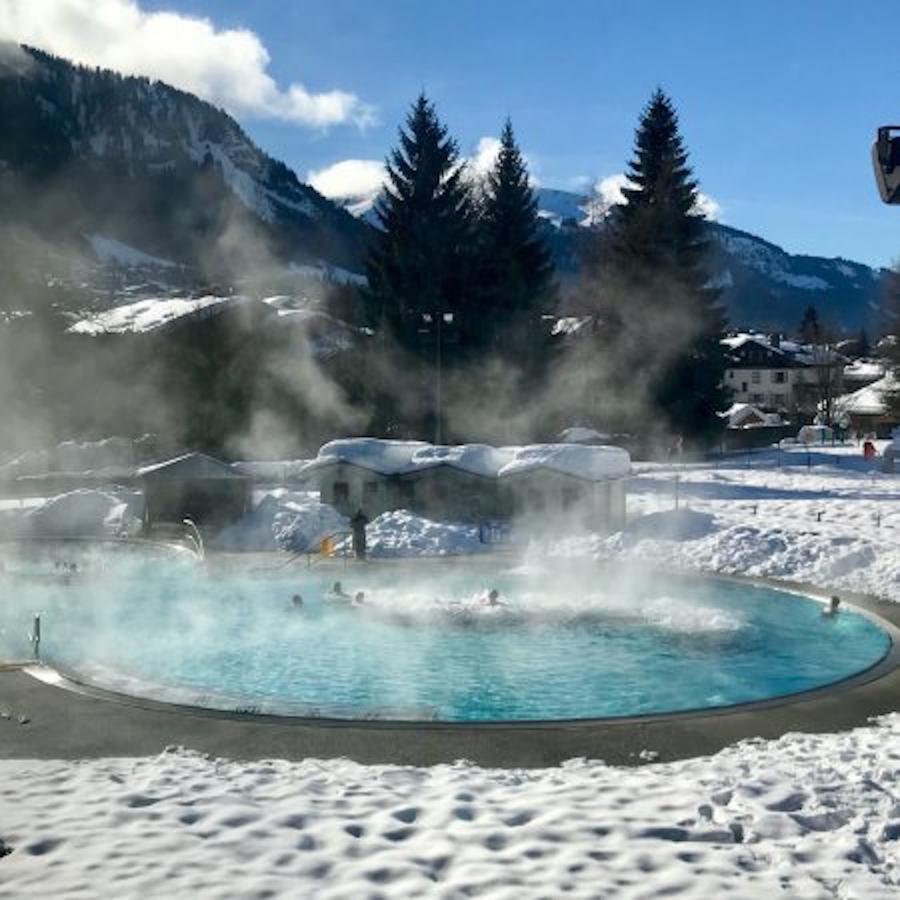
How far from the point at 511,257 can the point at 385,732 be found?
41767mm

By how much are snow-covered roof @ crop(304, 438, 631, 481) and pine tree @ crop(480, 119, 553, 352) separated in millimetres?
16617

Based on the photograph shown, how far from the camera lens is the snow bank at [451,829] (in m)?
7.89

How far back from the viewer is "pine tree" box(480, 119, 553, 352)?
5041 centimetres

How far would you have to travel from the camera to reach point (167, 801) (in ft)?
31.1

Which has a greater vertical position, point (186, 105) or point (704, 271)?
point (186, 105)

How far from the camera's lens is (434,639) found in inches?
808

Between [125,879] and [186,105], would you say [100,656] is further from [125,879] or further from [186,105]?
[186,105]

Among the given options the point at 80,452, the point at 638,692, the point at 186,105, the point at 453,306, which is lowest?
the point at 638,692

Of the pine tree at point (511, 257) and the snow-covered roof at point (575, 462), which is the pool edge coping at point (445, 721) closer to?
the snow-covered roof at point (575, 462)

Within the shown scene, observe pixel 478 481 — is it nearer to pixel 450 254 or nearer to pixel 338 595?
pixel 338 595

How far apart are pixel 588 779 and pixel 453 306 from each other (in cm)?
4114

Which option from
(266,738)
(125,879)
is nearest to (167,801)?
(125,879)

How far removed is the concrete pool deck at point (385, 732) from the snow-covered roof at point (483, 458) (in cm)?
1755

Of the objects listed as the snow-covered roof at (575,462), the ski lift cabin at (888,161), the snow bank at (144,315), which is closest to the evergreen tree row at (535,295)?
the snow bank at (144,315)
